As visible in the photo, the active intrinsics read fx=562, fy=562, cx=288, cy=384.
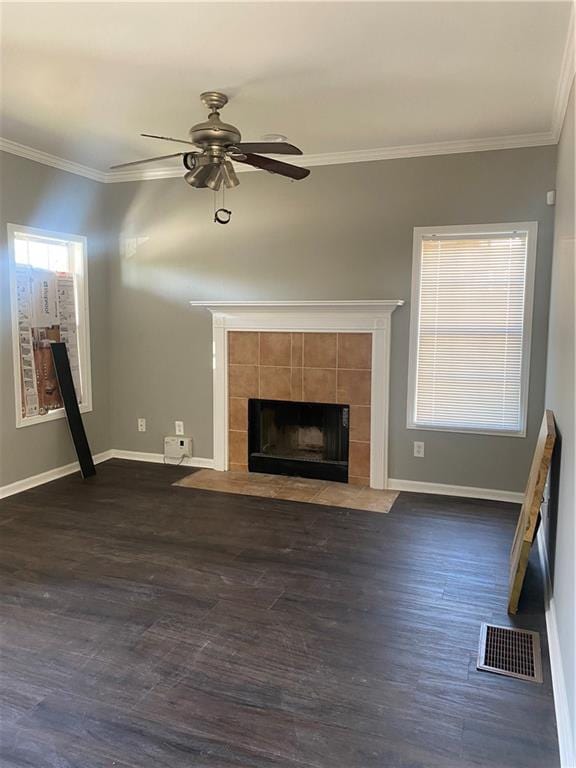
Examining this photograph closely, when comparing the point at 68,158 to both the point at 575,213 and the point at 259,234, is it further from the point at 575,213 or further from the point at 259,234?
the point at 575,213

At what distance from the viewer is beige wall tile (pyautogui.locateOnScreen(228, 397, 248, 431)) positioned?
4.99m

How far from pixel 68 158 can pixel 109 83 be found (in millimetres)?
1734

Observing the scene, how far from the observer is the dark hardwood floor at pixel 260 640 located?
75.2 inches

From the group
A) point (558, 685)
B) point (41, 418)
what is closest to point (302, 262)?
point (41, 418)

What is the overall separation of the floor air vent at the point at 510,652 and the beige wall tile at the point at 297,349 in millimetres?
2657

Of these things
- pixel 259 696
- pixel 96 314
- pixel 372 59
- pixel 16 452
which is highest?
pixel 372 59

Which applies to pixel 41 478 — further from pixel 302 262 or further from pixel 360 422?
pixel 302 262

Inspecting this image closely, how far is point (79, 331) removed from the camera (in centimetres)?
505

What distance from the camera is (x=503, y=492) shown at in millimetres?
4270

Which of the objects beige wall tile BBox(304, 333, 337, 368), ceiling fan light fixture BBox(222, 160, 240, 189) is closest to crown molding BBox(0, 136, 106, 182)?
ceiling fan light fixture BBox(222, 160, 240, 189)

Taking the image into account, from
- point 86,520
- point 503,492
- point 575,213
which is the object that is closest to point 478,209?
point 575,213

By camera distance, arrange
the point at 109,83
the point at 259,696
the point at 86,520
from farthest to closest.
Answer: the point at 86,520
the point at 109,83
the point at 259,696

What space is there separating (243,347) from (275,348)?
0.30 meters

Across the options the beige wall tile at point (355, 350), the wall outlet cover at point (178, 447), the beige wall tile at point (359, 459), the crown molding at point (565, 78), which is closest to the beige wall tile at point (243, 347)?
the beige wall tile at point (355, 350)
